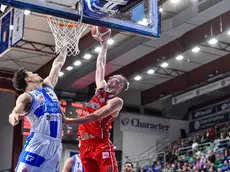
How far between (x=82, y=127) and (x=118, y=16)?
1724mm

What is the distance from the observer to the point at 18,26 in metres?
12.0

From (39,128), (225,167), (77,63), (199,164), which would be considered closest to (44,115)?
(39,128)

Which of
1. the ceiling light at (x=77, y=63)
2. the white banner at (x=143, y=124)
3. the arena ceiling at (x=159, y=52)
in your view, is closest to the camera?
the arena ceiling at (x=159, y=52)

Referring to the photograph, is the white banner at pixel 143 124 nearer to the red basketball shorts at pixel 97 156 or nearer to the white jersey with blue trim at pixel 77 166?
the white jersey with blue trim at pixel 77 166

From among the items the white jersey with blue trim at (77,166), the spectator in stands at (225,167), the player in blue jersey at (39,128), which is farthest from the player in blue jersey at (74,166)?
the spectator in stands at (225,167)

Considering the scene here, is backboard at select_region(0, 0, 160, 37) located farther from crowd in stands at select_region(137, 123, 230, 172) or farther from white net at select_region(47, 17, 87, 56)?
crowd in stands at select_region(137, 123, 230, 172)

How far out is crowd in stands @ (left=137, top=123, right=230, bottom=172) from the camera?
17266 millimetres

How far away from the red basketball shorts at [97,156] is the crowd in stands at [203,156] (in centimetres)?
980

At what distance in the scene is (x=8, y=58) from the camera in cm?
2098

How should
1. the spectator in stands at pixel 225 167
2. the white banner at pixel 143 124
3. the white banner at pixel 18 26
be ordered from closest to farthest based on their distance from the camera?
the white banner at pixel 18 26 → the spectator in stands at pixel 225 167 → the white banner at pixel 143 124

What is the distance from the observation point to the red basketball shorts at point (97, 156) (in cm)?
609

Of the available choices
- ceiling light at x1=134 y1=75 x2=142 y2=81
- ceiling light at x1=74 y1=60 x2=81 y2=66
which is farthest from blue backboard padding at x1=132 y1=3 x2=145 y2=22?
ceiling light at x1=134 y1=75 x2=142 y2=81

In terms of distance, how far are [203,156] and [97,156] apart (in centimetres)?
1349

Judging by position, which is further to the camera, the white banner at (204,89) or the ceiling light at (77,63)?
the white banner at (204,89)
